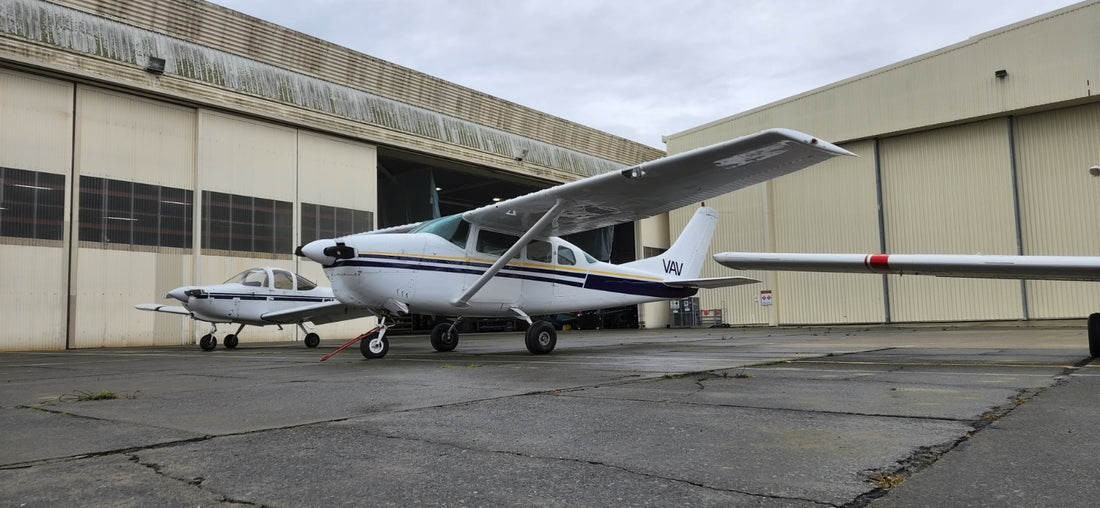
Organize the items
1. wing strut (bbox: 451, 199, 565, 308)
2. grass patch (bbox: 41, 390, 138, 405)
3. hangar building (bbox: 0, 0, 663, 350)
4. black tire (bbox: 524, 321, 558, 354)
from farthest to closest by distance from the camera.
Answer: hangar building (bbox: 0, 0, 663, 350), black tire (bbox: 524, 321, 558, 354), wing strut (bbox: 451, 199, 565, 308), grass patch (bbox: 41, 390, 138, 405)

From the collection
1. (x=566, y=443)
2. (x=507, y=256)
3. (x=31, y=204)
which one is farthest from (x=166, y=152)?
(x=566, y=443)

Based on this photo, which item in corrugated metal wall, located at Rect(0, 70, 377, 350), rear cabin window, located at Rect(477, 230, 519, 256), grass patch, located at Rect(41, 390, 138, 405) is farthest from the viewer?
corrugated metal wall, located at Rect(0, 70, 377, 350)

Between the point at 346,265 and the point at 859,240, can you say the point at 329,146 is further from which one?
the point at 859,240

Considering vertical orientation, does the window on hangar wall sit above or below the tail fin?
above

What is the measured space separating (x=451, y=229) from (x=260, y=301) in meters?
7.08

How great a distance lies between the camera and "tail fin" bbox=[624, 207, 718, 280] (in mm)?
11766

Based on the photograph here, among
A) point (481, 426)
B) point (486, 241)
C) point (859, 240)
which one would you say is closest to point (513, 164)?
point (859, 240)

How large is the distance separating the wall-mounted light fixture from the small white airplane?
668 centimetres

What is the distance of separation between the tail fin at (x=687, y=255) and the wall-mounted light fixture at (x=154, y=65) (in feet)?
46.4

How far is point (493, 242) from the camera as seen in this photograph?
9367 millimetres

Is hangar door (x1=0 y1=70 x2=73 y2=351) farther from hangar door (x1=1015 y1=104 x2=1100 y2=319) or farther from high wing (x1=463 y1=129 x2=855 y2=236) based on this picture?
hangar door (x1=1015 y1=104 x2=1100 y2=319)

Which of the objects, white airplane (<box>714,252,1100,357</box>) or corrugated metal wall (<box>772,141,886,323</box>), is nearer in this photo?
white airplane (<box>714,252,1100,357</box>)

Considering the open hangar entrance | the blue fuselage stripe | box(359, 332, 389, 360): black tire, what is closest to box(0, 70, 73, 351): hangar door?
the open hangar entrance

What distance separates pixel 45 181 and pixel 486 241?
1287 centimetres
